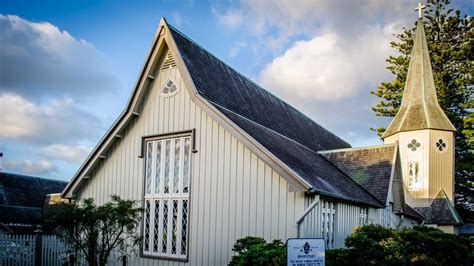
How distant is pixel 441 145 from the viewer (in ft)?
99.6

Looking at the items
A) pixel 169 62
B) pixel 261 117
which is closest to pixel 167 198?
pixel 169 62

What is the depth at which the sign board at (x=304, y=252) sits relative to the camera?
8.62 metres

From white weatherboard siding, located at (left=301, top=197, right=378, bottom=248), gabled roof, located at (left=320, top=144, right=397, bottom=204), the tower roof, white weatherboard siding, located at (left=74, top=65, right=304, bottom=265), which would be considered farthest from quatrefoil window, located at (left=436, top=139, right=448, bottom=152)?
white weatherboard siding, located at (left=74, top=65, right=304, bottom=265)

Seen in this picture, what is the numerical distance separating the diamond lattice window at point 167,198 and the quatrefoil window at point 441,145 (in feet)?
72.6

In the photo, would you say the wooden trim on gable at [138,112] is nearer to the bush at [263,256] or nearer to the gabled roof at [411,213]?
the bush at [263,256]

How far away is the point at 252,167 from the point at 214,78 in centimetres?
483

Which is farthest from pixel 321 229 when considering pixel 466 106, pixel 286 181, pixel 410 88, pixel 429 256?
pixel 466 106

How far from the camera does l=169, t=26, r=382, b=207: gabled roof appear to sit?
46.1 ft

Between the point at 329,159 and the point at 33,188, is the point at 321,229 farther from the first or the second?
the point at 33,188

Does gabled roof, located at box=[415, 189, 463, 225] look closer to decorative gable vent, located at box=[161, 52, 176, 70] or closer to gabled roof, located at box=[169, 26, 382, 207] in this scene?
gabled roof, located at box=[169, 26, 382, 207]

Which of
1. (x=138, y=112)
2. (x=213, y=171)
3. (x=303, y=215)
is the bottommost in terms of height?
(x=303, y=215)

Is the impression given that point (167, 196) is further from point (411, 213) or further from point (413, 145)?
point (413, 145)

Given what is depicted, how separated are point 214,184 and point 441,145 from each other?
22423mm

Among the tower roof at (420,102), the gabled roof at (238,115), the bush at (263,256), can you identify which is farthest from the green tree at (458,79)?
the bush at (263,256)
